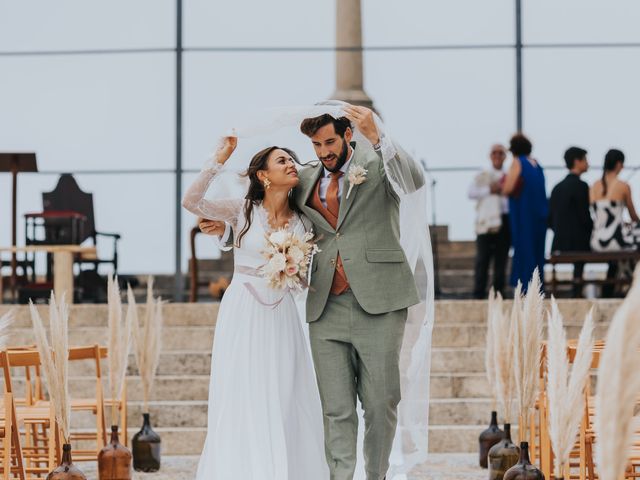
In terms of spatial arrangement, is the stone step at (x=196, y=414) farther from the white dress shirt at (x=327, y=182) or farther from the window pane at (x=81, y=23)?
the window pane at (x=81, y=23)

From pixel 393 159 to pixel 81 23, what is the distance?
8.98 m

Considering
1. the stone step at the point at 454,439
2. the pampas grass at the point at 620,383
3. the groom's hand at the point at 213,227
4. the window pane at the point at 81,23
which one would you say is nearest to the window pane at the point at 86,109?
the window pane at the point at 81,23

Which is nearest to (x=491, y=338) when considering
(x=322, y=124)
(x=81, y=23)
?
(x=322, y=124)

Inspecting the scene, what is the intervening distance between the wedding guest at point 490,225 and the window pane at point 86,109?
3542mm

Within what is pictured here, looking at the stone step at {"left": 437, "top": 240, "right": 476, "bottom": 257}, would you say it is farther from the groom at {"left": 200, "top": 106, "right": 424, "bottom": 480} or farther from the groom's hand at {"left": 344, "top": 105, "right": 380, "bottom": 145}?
the groom's hand at {"left": 344, "top": 105, "right": 380, "bottom": 145}

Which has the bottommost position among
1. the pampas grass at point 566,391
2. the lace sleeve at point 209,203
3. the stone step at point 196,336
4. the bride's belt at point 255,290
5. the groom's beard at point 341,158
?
the stone step at point 196,336

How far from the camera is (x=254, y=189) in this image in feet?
17.2

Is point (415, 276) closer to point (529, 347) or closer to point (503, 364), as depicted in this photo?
point (529, 347)

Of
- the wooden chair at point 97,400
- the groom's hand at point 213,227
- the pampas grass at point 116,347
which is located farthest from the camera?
the wooden chair at point 97,400

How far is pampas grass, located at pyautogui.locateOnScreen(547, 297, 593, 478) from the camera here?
3377mm

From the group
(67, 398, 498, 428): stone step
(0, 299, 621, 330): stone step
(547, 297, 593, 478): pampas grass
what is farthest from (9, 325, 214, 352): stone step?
(547, 297, 593, 478): pampas grass

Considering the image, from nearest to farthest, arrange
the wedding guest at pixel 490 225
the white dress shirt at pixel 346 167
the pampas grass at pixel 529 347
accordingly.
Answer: the pampas grass at pixel 529 347
the white dress shirt at pixel 346 167
the wedding guest at pixel 490 225

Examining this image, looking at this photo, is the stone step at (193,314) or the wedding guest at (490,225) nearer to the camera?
the stone step at (193,314)

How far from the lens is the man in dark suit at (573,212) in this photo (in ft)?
33.6
